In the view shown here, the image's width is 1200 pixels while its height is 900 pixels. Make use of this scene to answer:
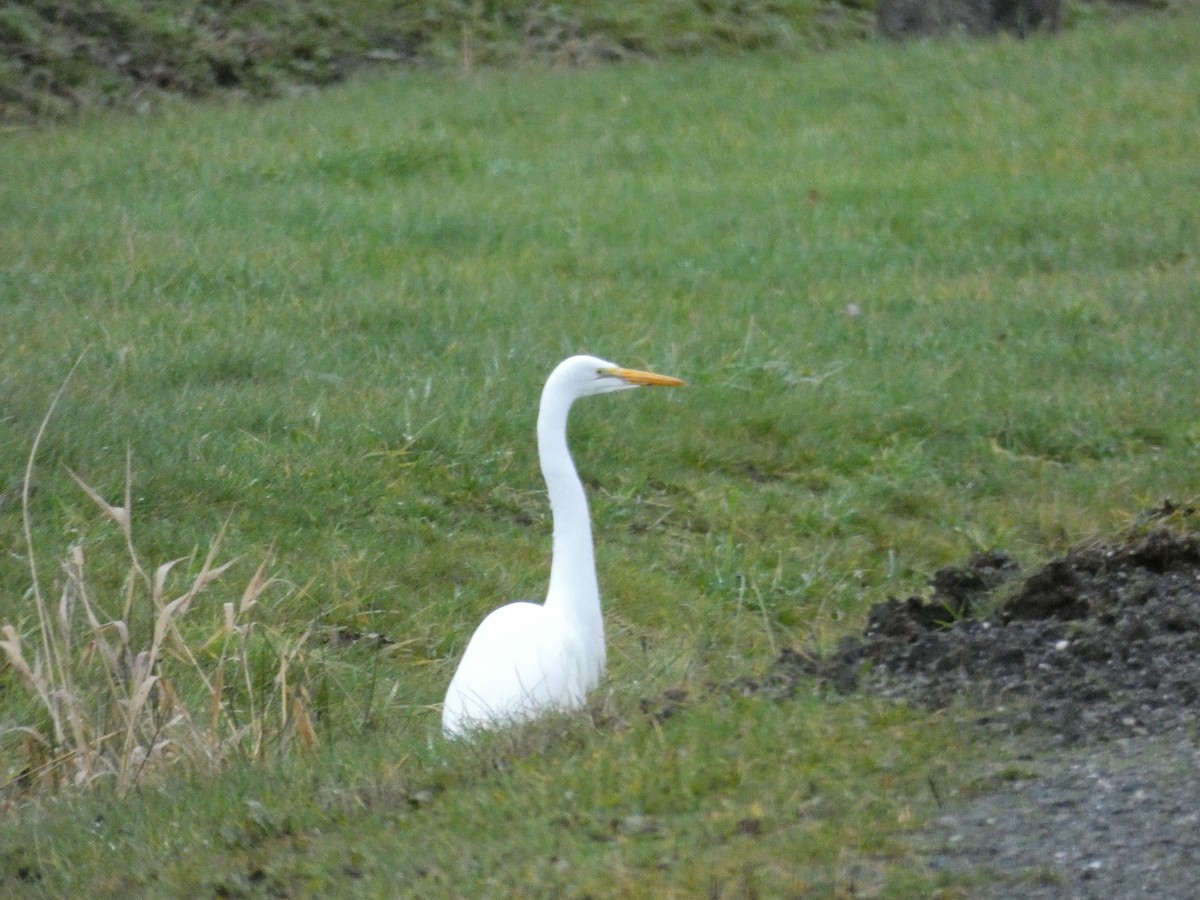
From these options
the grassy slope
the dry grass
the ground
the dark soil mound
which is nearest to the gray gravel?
the ground

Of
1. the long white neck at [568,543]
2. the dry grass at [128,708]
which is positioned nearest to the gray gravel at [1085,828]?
the long white neck at [568,543]

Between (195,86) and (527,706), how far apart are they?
39.3ft

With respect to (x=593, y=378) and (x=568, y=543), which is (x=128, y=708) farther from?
(x=593, y=378)

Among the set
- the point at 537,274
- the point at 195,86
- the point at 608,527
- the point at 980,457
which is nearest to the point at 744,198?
the point at 537,274

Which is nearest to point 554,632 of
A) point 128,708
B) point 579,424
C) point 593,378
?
point 593,378

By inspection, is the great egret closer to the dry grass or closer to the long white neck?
the long white neck

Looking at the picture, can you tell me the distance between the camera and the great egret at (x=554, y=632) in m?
4.65

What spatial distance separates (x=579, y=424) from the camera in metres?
7.59

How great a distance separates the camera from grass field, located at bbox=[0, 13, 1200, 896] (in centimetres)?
358

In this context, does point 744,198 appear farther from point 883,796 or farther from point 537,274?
point 883,796

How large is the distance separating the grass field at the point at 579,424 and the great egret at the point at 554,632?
0.20 meters

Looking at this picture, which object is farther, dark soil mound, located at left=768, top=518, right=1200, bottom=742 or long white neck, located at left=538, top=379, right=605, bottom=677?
long white neck, located at left=538, top=379, right=605, bottom=677

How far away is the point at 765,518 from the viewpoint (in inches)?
283

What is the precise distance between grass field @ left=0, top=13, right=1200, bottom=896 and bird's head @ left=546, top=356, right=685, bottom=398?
2.89 ft
